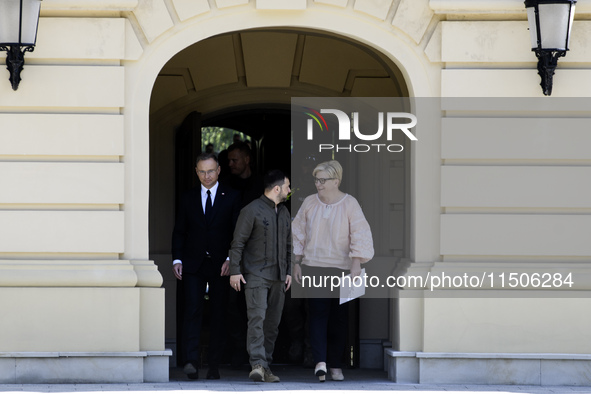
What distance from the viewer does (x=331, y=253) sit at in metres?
9.05

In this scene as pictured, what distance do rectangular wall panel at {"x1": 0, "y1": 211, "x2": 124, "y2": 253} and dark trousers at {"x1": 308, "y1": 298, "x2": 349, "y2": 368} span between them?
5.54 ft

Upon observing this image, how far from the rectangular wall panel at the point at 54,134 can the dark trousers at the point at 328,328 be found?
84.3 inches

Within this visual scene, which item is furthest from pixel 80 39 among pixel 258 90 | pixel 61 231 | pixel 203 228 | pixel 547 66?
pixel 547 66

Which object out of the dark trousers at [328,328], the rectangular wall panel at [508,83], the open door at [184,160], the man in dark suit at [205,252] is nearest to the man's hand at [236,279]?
the man in dark suit at [205,252]

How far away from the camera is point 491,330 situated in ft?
28.9

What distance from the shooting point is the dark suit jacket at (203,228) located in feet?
30.0

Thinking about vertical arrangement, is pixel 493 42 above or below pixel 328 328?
above

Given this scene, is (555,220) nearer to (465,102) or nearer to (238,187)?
(465,102)

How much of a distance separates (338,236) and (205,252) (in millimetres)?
1119

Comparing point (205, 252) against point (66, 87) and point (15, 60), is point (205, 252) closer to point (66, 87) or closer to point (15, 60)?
point (66, 87)

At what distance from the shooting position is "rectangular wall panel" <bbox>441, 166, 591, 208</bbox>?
28.8 ft

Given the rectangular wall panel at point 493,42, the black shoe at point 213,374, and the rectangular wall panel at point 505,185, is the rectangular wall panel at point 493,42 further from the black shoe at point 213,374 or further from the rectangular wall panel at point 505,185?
the black shoe at point 213,374

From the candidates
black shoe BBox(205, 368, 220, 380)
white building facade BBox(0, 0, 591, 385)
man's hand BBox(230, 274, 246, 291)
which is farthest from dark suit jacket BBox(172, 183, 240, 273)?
black shoe BBox(205, 368, 220, 380)

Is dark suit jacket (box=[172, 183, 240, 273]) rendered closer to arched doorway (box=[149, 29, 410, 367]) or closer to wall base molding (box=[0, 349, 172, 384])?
wall base molding (box=[0, 349, 172, 384])
